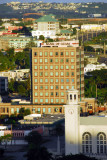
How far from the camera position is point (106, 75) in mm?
134875

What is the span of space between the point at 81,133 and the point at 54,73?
3158 cm

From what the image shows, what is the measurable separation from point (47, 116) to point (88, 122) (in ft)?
82.6

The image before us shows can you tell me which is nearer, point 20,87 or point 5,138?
point 5,138

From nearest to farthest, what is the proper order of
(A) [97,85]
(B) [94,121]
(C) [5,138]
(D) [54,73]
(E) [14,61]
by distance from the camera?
(B) [94,121] → (C) [5,138] → (D) [54,73] → (A) [97,85] → (E) [14,61]

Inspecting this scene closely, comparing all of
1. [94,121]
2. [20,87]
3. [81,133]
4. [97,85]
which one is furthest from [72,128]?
[20,87]

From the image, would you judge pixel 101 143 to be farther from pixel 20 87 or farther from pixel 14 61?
pixel 14 61

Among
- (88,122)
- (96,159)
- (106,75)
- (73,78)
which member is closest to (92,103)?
(73,78)

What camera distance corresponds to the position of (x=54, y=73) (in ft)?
380

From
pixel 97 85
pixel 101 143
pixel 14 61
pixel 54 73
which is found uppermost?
pixel 101 143

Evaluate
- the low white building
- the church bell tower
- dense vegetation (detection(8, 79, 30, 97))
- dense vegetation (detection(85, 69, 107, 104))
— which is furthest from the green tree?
the low white building

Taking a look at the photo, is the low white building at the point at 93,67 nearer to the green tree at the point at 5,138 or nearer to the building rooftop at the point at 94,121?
the green tree at the point at 5,138

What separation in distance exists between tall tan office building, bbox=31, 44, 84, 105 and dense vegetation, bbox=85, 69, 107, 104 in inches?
267

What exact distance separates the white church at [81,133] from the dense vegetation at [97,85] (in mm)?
35487

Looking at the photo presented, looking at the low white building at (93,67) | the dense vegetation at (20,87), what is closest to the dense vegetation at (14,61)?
the low white building at (93,67)
